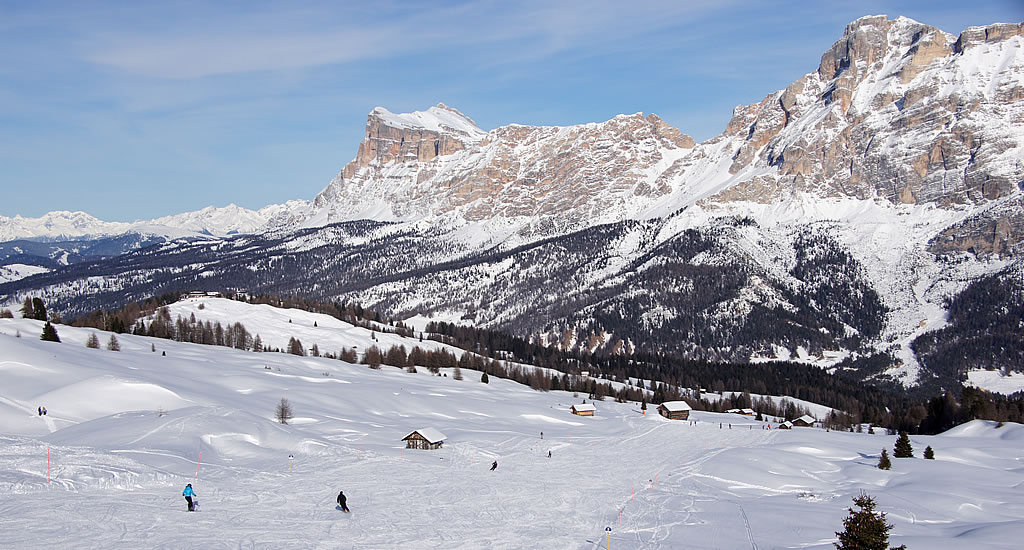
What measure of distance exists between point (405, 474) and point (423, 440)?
1318cm

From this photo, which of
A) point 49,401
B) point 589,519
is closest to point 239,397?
point 49,401

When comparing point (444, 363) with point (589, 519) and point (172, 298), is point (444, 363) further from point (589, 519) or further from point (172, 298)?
point (589, 519)

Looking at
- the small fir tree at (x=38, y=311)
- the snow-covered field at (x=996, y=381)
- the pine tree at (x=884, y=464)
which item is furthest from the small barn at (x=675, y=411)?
the small fir tree at (x=38, y=311)

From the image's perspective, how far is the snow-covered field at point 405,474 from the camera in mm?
33312

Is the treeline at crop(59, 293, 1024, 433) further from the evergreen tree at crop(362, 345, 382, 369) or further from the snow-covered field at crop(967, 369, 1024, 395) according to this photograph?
the snow-covered field at crop(967, 369, 1024, 395)

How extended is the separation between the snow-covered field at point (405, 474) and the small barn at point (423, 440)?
50.4 inches

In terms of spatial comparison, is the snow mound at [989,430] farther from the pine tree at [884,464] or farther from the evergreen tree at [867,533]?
the evergreen tree at [867,533]

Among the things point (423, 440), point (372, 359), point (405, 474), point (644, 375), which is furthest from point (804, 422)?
point (405, 474)

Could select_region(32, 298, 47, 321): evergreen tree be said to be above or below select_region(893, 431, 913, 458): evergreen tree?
above

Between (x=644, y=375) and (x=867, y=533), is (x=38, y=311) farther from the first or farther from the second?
(x=867, y=533)

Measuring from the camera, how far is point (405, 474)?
165 feet

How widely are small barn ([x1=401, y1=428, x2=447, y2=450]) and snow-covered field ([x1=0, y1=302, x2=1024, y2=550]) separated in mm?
1279

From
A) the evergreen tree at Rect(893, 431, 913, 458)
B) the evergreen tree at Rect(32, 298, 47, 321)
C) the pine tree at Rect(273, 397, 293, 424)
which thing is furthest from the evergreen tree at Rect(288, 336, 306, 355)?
the evergreen tree at Rect(893, 431, 913, 458)

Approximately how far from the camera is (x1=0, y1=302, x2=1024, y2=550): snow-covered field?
33.3 m
